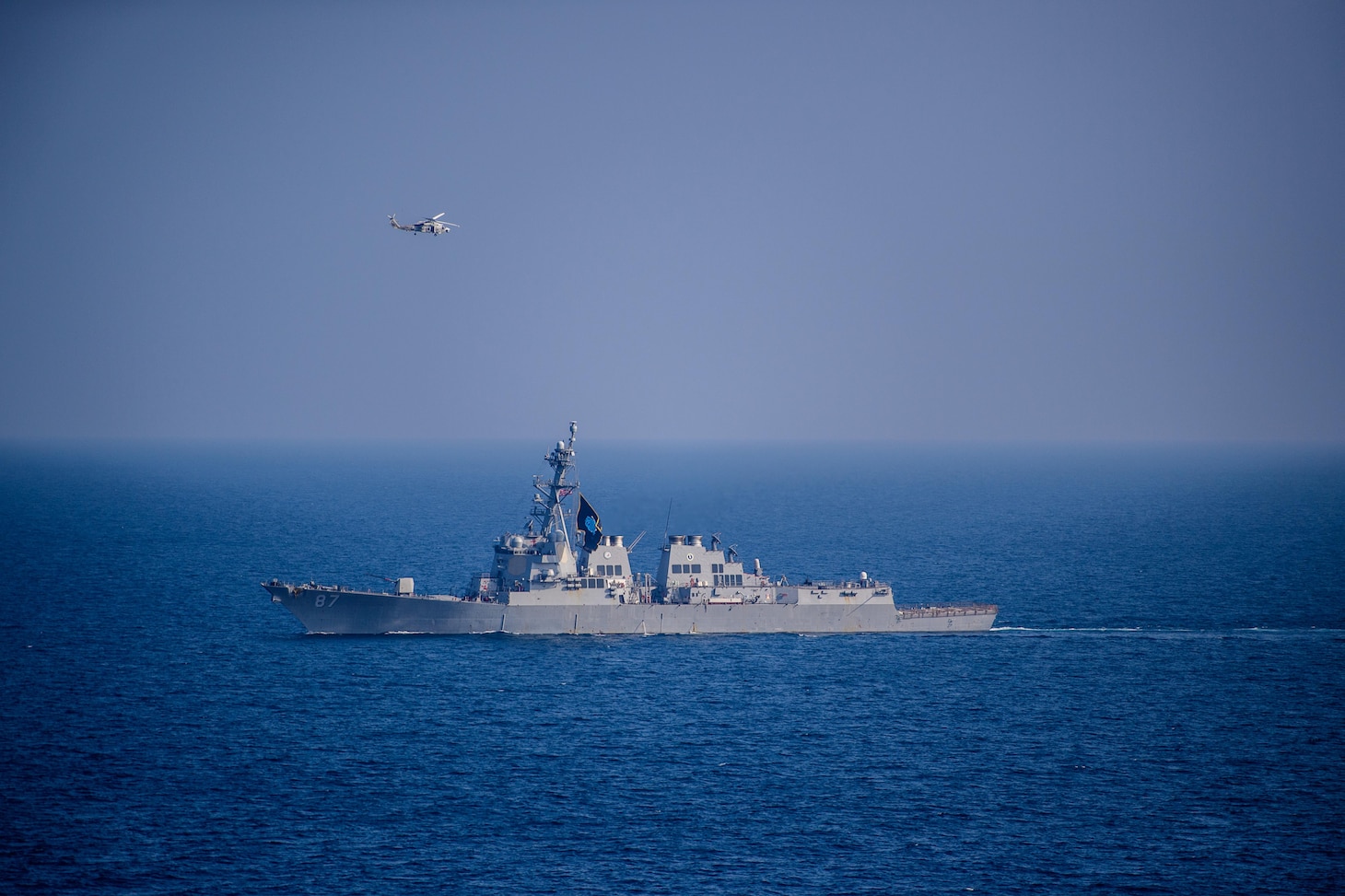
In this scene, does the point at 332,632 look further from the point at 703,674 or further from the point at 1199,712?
the point at 1199,712

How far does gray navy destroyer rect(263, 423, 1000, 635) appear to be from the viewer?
2584 inches

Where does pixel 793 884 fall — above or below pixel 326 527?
below

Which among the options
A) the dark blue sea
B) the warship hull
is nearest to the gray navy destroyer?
the warship hull

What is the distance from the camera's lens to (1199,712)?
5281 cm

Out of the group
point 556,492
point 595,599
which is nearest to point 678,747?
point 595,599

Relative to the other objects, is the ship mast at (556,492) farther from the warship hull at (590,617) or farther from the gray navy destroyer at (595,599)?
the warship hull at (590,617)

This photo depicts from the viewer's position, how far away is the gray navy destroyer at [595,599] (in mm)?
65625

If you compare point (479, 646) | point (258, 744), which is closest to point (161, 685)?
point (258, 744)

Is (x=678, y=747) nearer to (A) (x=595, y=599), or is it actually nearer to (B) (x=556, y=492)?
(A) (x=595, y=599)

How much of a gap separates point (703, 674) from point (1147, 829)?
949 inches

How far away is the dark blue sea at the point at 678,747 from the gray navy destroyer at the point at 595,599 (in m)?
1.35

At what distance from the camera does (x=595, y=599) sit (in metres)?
67.2

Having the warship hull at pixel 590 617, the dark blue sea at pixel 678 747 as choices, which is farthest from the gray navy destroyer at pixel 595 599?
the dark blue sea at pixel 678 747

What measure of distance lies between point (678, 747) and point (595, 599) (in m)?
20.1
